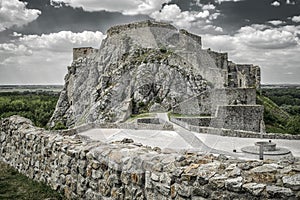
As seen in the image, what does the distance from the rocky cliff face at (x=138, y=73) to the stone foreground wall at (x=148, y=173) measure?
19.1 metres

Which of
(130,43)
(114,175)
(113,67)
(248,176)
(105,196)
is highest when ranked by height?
(130,43)

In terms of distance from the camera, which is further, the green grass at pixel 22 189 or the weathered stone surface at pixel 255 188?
the green grass at pixel 22 189

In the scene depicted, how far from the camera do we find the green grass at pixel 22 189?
564cm

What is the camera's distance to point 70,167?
5434mm

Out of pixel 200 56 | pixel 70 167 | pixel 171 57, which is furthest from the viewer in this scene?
pixel 200 56

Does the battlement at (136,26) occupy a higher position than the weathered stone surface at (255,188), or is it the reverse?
the battlement at (136,26)

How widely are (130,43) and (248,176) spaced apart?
38.9m

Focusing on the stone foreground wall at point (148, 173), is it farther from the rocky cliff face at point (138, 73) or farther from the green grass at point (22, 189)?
the rocky cliff face at point (138, 73)

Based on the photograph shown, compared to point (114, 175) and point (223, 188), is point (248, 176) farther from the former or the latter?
point (114, 175)

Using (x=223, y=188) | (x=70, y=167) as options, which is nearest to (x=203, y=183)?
(x=223, y=188)

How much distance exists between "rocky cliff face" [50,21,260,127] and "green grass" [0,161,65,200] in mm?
17973

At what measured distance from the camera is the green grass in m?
5.64

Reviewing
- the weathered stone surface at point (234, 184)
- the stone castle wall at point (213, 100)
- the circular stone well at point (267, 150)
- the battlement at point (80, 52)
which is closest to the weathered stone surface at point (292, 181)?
the weathered stone surface at point (234, 184)

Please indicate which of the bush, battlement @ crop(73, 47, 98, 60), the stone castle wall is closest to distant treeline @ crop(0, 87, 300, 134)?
the bush
